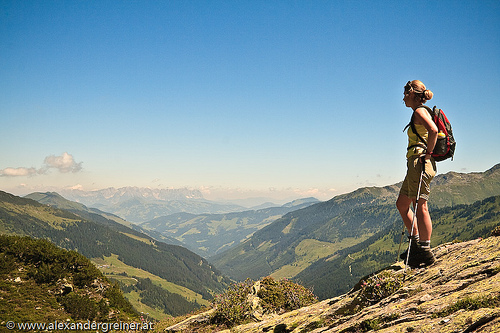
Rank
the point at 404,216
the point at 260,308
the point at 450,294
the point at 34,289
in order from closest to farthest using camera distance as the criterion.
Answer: the point at 450,294 → the point at 404,216 → the point at 260,308 → the point at 34,289

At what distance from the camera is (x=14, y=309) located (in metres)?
16.4

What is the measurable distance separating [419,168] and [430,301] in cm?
361

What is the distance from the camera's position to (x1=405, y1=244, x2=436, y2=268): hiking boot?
28.5ft

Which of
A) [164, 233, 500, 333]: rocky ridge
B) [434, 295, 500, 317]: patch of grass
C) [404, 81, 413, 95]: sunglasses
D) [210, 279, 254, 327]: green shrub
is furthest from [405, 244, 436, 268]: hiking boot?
[210, 279, 254, 327]: green shrub

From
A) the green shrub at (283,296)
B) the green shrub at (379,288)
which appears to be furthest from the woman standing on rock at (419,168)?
the green shrub at (283,296)

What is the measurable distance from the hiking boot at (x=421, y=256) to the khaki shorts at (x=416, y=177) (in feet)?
5.69

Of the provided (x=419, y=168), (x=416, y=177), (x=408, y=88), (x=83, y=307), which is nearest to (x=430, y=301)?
(x=416, y=177)

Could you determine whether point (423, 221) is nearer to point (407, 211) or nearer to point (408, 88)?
point (407, 211)

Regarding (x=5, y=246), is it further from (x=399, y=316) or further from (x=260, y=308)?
(x=399, y=316)

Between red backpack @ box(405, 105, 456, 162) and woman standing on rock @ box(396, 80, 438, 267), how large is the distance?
21 cm

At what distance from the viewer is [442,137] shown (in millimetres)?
7898

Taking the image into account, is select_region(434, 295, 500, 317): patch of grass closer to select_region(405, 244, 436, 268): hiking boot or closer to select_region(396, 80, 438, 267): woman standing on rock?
select_region(396, 80, 438, 267): woman standing on rock

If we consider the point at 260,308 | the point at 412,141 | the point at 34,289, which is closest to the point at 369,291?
the point at 412,141

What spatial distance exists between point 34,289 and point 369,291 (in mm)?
21207
